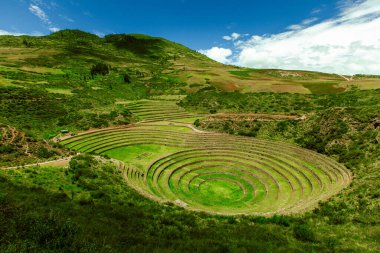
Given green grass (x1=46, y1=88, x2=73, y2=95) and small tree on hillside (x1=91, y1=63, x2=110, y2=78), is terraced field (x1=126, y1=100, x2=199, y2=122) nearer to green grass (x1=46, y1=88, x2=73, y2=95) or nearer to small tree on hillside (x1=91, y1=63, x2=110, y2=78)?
green grass (x1=46, y1=88, x2=73, y2=95)

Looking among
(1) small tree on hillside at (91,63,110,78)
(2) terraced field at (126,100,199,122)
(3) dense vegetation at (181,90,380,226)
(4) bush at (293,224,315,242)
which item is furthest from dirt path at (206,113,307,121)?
(1) small tree on hillside at (91,63,110,78)

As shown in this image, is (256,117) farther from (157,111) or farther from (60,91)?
(60,91)

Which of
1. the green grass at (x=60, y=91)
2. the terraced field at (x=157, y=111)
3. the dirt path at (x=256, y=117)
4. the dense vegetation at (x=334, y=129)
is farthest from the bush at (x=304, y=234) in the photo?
the green grass at (x=60, y=91)

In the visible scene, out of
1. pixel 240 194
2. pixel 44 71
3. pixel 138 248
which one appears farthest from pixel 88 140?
pixel 44 71

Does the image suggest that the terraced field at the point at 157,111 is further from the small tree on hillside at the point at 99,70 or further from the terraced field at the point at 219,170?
the small tree on hillside at the point at 99,70

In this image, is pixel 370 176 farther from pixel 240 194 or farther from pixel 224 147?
pixel 224 147

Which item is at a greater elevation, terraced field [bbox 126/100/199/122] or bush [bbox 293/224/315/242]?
terraced field [bbox 126/100/199/122]
